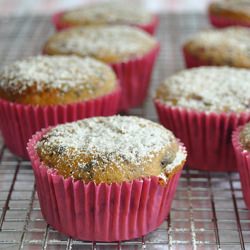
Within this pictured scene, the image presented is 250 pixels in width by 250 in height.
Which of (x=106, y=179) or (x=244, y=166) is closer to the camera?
(x=106, y=179)

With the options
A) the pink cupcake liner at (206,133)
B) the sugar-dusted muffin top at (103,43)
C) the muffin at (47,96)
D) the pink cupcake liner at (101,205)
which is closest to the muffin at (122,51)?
the sugar-dusted muffin top at (103,43)

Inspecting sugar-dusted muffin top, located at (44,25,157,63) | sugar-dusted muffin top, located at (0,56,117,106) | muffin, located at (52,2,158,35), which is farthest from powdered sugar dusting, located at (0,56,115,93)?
muffin, located at (52,2,158,35)

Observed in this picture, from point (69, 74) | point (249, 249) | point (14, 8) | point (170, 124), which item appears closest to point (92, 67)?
point (69, 74)

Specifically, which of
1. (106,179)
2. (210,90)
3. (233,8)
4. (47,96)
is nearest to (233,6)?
(233,8)

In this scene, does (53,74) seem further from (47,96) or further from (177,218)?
(177,218)

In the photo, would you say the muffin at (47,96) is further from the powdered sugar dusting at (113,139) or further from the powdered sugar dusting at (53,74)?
Result: the powdered sugar dusting at (113,139)

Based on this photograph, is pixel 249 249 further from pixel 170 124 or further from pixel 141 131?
pixel 170 124
